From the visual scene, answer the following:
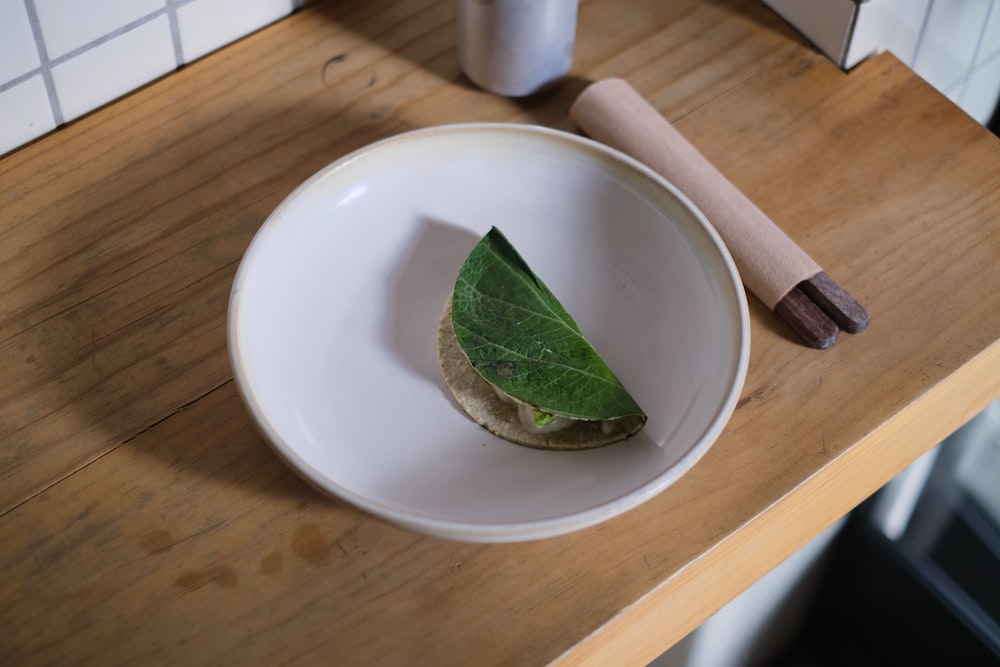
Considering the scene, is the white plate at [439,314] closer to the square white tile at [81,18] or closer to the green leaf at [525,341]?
the green leaf at [525,341]

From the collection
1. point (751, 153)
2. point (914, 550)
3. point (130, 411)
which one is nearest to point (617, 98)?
point (751, 153)

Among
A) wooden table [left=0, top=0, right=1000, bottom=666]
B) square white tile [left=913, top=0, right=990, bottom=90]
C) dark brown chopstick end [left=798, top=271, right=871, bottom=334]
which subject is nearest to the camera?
wooden table [left=0, top=0, right=1000, bottom=666]

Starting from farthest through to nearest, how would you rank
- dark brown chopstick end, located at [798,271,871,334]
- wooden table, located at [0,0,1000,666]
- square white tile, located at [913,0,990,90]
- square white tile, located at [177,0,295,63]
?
square white tile, located at [913,0,990,90], square white tile, located at [177,0,295,63], dark brown chopstick end, located at [798,271,871,334], wooden table, located at [0,0,1000,666]

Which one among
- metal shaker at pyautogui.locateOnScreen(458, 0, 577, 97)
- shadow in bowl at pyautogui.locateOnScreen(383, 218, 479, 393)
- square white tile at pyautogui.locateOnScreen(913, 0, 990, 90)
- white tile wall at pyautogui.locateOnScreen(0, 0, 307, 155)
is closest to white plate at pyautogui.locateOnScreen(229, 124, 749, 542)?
shadow in bowl at pyautogui.locateOnScreen(383, 218, 479, 393)

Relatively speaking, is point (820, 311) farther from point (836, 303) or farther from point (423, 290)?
point (423, 290)

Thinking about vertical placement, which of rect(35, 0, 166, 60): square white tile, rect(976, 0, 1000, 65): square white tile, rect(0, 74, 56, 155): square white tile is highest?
rect(35, 0, 166, 60): square white tile

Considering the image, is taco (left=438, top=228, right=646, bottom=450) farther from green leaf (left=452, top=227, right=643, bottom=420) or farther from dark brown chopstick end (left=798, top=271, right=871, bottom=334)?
dark brown chopstick end (left=798, top=271, right=871, bottom=334)

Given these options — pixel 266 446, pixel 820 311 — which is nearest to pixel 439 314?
pixel 266 446

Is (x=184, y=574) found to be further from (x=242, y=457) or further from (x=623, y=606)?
(x=623, y=606)

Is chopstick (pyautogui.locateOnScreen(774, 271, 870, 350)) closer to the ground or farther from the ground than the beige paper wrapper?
closer to the ground
